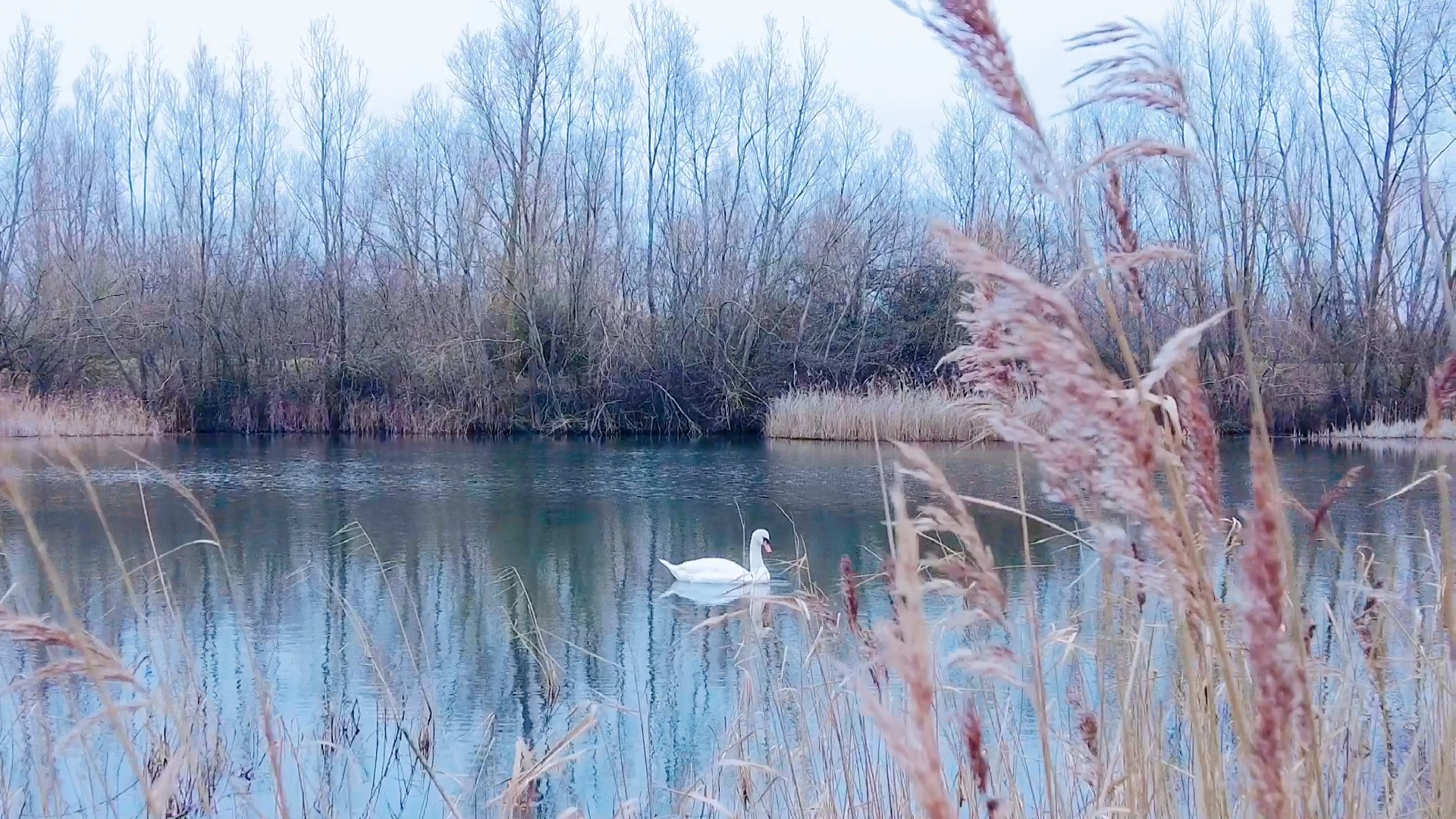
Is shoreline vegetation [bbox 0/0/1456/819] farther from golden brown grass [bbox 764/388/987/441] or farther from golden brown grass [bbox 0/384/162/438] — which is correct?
golden brown grass [bbox 0/384/162/438]

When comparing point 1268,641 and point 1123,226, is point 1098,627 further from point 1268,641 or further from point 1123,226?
point 1268,641

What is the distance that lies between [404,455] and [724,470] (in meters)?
5.01

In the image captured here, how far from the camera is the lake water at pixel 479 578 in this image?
3865 millimetres

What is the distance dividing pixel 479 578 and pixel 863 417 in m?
11.0

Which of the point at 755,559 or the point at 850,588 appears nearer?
the point at 850,588

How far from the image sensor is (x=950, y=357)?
1.21 meters

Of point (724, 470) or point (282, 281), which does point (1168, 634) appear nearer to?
point (724, 470)

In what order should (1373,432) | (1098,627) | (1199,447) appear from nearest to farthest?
(1199,447) → (1098,627) → (1373,432)

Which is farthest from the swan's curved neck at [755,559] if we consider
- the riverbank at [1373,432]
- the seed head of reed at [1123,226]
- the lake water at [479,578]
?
the riverbank at [1373,432]

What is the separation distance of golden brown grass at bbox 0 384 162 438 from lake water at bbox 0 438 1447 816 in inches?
97.6

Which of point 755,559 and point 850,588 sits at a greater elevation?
point 850,588

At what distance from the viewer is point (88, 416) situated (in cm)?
1812

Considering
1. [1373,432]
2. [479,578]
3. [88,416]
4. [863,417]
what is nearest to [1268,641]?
[479,578]

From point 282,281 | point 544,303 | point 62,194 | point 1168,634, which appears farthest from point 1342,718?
point 62,194
